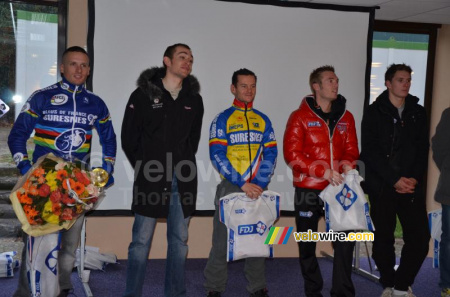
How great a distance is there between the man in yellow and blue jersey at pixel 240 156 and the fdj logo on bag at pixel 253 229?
0.27 metres

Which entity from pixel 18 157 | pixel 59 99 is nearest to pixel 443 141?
pixel 59 99

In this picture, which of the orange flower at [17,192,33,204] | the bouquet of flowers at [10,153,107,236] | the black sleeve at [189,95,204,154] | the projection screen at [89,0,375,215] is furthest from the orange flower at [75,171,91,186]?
the projection screen at [89,0,375,215]

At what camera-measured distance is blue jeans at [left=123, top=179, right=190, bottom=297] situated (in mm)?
3445

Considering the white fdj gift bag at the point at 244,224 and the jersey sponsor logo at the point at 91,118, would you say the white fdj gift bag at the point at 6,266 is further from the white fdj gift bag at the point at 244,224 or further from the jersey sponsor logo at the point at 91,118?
the white fdj gift bag at the point at 244,224

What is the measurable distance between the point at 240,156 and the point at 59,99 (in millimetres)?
1377

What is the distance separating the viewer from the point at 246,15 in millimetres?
5145

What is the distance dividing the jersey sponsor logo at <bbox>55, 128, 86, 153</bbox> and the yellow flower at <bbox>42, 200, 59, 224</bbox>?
551 mm

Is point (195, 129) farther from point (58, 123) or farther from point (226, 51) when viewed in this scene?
point (226, 51)

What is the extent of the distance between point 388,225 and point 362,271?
109 centimetres

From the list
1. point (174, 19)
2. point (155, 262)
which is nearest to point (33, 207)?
point (155, 262)

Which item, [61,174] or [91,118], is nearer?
[61,174]

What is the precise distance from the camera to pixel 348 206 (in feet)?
12.0

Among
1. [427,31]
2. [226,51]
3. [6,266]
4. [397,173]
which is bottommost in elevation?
[6,266]

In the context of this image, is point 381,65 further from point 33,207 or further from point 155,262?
point 33,207
